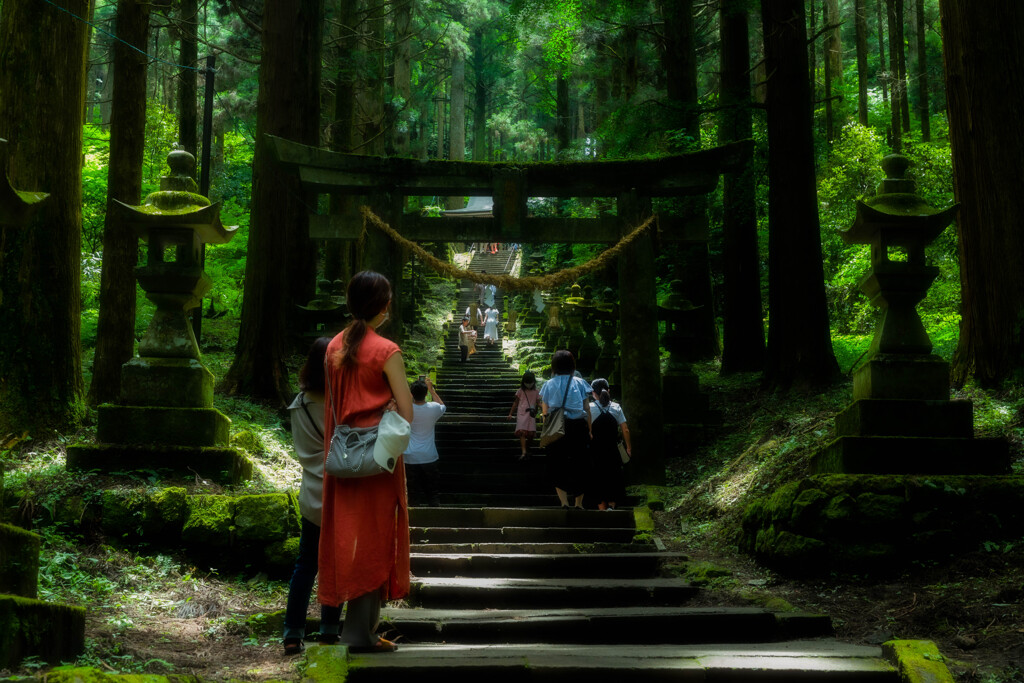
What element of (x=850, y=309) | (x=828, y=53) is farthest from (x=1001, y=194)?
(x=828, y=53)

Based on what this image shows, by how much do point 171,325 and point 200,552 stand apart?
2151mm

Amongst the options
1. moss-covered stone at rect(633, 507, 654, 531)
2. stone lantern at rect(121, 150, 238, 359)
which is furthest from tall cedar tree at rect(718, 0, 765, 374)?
stone lantern at rect(121, 150, 238, 359)

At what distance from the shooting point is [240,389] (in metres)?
11.7

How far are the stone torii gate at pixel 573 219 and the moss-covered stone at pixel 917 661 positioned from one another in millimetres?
6816

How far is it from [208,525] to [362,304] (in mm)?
2899

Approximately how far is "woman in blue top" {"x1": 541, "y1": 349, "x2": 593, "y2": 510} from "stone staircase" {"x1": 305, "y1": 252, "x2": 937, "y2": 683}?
1.60 ft

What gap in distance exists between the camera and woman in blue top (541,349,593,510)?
8.74m

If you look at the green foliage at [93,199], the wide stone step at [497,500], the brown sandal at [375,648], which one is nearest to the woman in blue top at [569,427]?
the wide stone step at [497,500]

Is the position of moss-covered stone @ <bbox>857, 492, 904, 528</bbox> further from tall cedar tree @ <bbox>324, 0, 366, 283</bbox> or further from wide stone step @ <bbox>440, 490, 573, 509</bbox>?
tall cedar tree @ <bbox>324, 0, 366, 283</bbox>

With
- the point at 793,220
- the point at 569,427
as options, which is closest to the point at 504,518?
the point at 569,427

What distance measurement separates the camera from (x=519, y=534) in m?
7.91

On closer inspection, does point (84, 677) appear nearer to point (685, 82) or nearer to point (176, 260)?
point (176, 260)

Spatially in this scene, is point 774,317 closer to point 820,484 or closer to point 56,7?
point 820,484

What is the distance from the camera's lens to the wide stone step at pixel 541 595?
597cm
